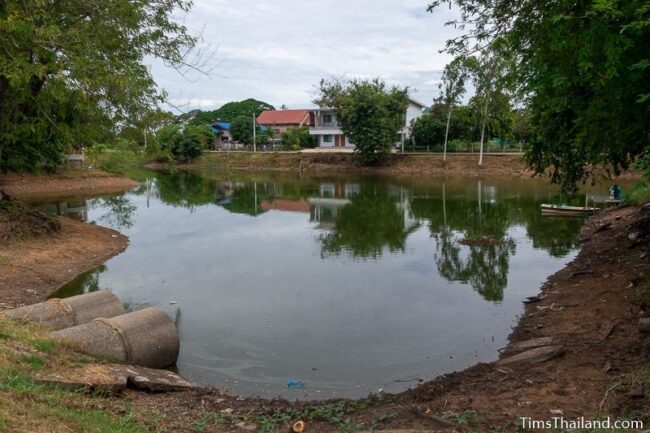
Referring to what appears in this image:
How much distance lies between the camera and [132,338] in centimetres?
936

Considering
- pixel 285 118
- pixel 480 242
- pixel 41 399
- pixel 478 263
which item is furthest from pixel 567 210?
pixel 285 118

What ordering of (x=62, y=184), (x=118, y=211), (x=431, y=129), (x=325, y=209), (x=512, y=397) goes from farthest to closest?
1. (x=431, y=129)
2. (x=62, y=184)
3. (x=325, y=209)
4. (x=118, y=211)
5. (x=512, y=397)

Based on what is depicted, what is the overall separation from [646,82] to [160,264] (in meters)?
15.4

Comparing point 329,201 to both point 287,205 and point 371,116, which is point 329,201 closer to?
point 287,205

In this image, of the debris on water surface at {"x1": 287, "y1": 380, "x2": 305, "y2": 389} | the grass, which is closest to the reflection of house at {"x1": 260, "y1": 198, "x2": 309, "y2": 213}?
the debris on water surface at {"x1": 287, "y1": 380, "x2": 305, "y2": 389}

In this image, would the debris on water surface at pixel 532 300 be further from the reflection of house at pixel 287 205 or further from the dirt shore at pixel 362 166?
the dirt shore at pixel 362 166

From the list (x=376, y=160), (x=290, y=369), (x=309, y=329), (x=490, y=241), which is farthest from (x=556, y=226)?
(x=376, y=160)

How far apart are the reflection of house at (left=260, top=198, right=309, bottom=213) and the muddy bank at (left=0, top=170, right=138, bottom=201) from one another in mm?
15347

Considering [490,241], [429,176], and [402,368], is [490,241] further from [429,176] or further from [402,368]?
[429,176]

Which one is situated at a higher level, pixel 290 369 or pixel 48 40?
pixel 48 40

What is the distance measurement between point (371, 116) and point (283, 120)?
108 feet

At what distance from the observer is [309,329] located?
1257cm

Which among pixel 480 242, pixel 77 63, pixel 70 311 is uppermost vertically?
pixel 77 63

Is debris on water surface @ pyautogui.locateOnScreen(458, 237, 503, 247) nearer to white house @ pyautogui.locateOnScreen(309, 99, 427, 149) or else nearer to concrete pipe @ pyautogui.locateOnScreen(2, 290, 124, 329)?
concrete pipe @ pyautogui.locateOnScreen(2, 290, 124, 329)
